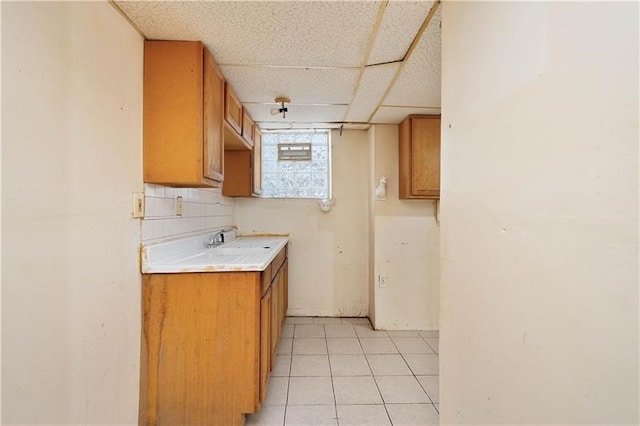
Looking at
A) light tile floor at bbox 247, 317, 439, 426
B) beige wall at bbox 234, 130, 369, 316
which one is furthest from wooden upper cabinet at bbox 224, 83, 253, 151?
light tile floor at bbox 247, 317, 439, 426

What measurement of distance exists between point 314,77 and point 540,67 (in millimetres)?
1471

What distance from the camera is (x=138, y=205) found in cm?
148

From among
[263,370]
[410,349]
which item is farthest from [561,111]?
[410,349]

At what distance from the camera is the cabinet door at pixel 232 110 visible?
6.51ft

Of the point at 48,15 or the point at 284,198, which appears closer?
the point at 48,15

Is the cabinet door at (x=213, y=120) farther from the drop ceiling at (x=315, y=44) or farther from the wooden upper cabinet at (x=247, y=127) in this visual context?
the wooden upper cabinet at (x=247, y=127)

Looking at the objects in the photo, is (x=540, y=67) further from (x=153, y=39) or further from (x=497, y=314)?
(x=153, y=39)

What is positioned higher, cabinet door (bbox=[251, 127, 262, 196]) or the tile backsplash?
cabinet door (bbox=[251, 127, 262, 196])

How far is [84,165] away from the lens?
1.15 metres

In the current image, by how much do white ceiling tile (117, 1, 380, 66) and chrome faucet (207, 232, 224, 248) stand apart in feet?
4.36

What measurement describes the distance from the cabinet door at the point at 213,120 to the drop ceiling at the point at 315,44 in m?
0.10

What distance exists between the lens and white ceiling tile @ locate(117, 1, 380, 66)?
1289 mm

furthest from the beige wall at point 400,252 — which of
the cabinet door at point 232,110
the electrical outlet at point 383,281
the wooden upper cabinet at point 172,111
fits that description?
the wooden upper cabinet at point 172,111

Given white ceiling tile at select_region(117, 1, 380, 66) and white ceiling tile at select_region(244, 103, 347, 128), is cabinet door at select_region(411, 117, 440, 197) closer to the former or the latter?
white ceiling tile at select_region(244, 103, 347, 128)
